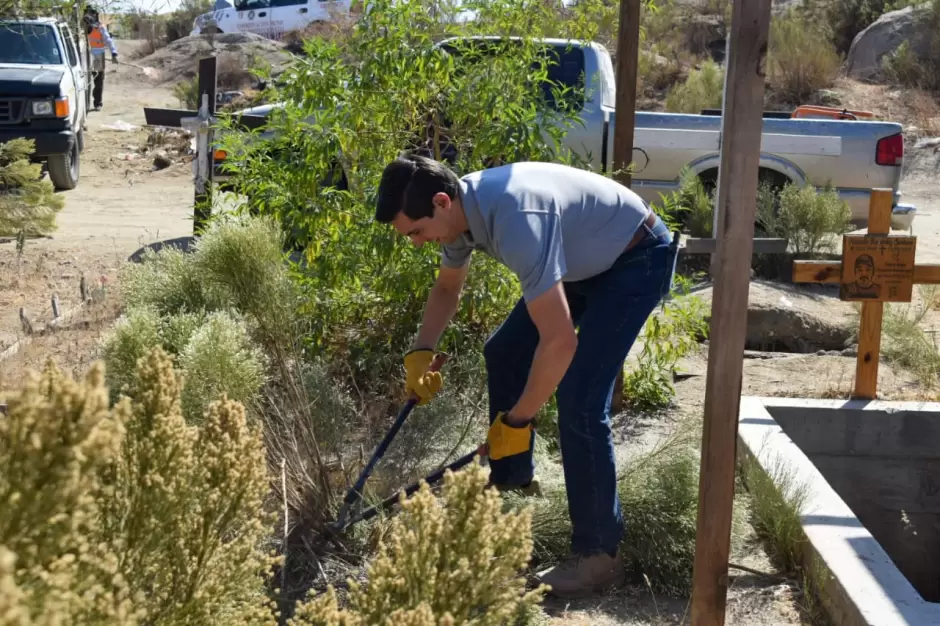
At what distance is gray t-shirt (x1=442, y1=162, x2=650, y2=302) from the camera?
2967 mm

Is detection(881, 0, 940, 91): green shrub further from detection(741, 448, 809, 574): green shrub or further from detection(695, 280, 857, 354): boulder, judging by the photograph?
detection(741, 448, 809, 574): green shrub

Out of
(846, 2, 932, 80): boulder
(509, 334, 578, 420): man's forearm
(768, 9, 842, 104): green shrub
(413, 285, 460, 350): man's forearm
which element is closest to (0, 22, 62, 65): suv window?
(413, 285, 460, 350): man's forearm

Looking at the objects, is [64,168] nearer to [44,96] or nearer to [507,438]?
[44,96]

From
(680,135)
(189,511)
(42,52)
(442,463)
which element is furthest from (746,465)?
(42,52)

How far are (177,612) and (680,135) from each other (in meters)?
7.82

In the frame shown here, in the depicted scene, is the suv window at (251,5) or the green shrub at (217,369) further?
the suv window at (251,5)

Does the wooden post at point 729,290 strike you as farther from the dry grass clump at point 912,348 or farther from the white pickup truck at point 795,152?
the white pickup truck at point 795,152

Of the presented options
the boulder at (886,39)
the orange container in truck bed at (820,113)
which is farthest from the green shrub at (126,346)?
the boulder at (886,39)

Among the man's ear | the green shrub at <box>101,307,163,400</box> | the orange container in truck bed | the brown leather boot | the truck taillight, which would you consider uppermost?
the orange container in truck bed

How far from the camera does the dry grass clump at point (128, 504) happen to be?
4.24 ft

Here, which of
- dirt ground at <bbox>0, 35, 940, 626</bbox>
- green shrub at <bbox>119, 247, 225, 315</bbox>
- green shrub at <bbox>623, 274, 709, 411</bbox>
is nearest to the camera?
dirt ground at <bbox>0, 35, 940, 626</bbox>

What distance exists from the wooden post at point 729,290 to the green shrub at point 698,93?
17699mm

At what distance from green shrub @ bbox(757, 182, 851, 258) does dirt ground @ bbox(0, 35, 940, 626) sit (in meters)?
0.91

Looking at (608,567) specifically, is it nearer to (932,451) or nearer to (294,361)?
(294,361)
